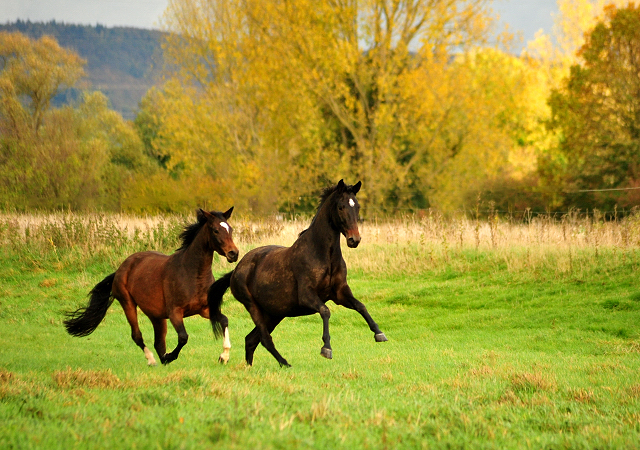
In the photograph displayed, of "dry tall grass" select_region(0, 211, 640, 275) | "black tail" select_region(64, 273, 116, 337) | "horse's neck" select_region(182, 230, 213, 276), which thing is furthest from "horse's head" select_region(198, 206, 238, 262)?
"dry tall grass" select_region(0, 211, 640, 275)

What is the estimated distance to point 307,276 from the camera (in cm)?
786

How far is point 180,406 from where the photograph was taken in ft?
17.1

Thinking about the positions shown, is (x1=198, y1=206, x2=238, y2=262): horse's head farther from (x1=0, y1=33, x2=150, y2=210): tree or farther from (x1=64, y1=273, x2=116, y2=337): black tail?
(x1=0, y1=33, x2=150, y2=210): tree

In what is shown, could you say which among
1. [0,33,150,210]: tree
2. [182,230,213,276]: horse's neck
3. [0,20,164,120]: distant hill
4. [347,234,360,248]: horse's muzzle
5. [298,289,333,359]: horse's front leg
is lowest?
[298,289,333,359]: horse's front leg

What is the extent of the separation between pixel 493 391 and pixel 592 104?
2515 centimetres

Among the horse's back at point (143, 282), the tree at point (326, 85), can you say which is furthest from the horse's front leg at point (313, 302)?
the tree at point (326, 85)

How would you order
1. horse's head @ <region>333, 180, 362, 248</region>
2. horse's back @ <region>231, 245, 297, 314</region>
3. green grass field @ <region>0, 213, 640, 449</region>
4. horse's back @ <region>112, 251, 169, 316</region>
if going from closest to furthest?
1. green grass field @ <region>0, 213, 640, 449</region>
2. horse's head @ <region>333, 180, 362, 248</region>
3. horse's back @ <region>231, 245, 297, 314</region>
4. horse's back @ <region>112, 251, 169, 316</region>

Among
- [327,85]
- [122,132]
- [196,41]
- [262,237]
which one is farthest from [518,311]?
[122,132]

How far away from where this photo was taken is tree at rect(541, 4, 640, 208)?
26.8 meters

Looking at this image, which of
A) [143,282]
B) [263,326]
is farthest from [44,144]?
[263,326]

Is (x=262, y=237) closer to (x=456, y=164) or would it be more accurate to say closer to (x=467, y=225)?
(x=467, y=225)

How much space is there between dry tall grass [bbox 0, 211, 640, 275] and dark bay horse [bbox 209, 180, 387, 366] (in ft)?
29.1

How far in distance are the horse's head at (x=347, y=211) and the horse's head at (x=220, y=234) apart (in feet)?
5.07

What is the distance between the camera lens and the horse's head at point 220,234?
8.44 metres
